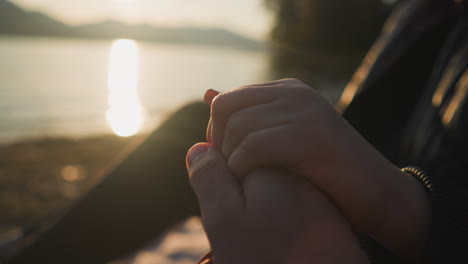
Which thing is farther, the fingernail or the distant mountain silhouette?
the distant mountain silhouette

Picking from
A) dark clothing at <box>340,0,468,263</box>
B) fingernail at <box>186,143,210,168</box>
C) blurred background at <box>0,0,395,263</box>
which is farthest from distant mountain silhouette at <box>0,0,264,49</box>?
fingernail at <box>186,143,210,168</box>

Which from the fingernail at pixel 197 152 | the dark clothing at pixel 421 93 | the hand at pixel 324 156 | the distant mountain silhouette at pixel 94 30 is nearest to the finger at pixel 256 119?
the hand at pixel 324 156

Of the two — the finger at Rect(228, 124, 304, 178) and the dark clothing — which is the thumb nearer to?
the finger at Rect(228, 124, 304, 178)

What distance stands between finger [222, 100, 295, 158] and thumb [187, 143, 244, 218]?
0.21ft

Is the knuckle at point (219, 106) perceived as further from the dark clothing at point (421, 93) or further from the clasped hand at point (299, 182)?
the dark clothing at point (421, 93)

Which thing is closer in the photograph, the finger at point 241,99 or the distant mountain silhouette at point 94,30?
the finger at point 241,99

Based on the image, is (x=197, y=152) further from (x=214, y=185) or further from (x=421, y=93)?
(x=421, y=93)

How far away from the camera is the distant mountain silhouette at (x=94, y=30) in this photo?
53.1 m

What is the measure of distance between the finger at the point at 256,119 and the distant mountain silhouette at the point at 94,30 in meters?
48.6

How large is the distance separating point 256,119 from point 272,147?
6cm

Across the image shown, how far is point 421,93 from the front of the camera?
1.42 metres

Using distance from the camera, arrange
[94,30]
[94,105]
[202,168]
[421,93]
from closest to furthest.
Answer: [202,168]
[421,93]
[94,105]
[94,30]

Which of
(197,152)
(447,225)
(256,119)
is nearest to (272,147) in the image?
(256,119)

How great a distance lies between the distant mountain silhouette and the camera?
174ft
